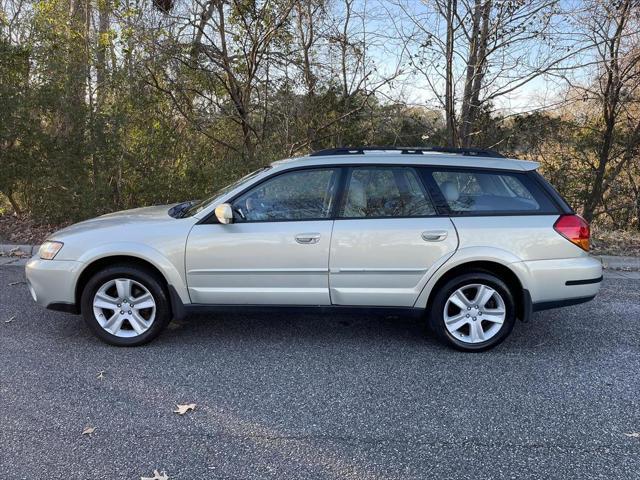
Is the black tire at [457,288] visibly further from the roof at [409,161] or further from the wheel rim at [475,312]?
the roof at [409,161]

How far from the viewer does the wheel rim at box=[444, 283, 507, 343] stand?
4.11m

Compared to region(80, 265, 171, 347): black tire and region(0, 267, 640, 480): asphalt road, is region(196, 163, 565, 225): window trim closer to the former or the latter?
region(80, 265, 171, 347): black tire

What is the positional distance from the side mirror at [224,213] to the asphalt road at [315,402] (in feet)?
3.51

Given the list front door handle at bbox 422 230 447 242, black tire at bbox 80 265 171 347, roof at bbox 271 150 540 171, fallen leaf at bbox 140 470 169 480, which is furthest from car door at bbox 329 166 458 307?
fallen leaf at bbox 140 470 169 480

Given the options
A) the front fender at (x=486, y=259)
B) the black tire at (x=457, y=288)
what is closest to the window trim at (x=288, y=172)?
the front fender at (x=486, y=259)

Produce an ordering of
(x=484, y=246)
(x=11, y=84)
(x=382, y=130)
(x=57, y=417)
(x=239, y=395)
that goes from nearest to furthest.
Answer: (x=57, y=417) → (x=239, y=395) → (x=484, y=246) → (x=11, y=84) → (x=382, y=130)

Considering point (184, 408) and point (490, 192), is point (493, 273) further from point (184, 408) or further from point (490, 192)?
point (184, 408)

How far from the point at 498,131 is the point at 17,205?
8997 mm

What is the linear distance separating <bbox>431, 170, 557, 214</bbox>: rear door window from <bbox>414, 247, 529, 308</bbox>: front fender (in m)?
0.33

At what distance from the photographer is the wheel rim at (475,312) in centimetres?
411

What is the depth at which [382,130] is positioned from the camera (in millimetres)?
10008

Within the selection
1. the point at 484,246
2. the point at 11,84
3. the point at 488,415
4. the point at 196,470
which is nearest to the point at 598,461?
the point at 488,415

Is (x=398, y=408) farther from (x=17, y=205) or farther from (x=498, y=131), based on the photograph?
(x=17, y=205)

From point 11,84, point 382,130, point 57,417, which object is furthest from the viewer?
point 382,130
